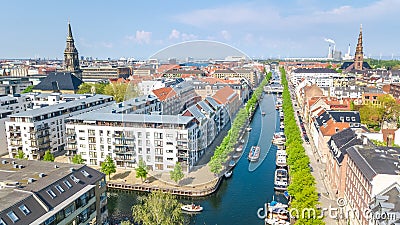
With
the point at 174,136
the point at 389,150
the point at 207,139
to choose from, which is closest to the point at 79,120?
the point at 174,136

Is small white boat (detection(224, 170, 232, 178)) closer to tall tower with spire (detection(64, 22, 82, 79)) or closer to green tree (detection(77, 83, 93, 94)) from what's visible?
green tree (detection(77, 83, 93, 94))

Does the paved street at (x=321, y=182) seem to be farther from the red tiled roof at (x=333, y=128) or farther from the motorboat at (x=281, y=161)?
the red tiled roof at (x=333, y=128)

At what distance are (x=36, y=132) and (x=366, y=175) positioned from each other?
21.2m

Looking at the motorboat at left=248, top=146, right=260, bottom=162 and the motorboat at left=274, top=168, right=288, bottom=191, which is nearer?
the motorboat at left=274, top=168, right=288, bottom=191

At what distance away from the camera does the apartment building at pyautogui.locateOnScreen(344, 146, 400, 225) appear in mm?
11898

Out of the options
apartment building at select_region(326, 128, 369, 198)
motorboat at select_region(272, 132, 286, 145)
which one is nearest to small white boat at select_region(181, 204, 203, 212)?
apartment building at select_region(326, 128, 369, 198)

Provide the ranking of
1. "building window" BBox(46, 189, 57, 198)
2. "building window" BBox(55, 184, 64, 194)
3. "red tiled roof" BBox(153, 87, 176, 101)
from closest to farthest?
"building window" BBox(46, 189, 57, 198), "building window" BBox(55, 184, 64, 194), "red tiled roof" BBox(153, 87, 176, 101)

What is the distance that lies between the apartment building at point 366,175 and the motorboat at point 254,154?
315 inches

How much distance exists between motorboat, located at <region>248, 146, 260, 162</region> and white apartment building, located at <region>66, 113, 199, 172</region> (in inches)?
189

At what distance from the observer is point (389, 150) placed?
15594mm

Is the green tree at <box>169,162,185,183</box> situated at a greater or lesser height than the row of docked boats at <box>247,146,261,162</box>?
greater

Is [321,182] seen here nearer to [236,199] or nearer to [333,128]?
[333,128]

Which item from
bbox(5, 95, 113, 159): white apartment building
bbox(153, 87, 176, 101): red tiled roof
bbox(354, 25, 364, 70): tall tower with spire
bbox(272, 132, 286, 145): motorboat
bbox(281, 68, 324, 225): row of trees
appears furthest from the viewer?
bbox(354, 25, 364, 70): tall tower with spire

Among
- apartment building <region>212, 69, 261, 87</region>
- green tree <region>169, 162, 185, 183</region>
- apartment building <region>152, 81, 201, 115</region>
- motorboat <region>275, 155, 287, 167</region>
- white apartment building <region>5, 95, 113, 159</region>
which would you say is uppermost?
apartment building <region>212, 69, 261, 87</region>
